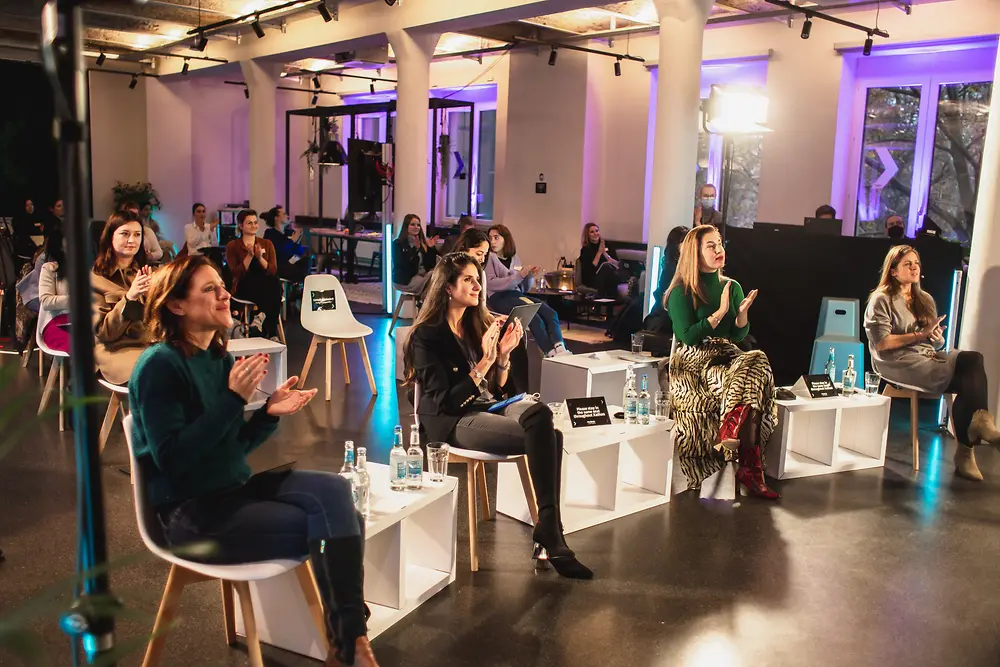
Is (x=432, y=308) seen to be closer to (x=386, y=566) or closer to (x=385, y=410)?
(x=386, y=566)

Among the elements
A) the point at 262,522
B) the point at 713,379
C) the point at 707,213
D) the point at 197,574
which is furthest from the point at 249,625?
the point at 707,213

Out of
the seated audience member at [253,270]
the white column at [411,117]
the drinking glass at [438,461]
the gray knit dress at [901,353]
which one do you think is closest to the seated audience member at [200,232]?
the white column at [411,117]

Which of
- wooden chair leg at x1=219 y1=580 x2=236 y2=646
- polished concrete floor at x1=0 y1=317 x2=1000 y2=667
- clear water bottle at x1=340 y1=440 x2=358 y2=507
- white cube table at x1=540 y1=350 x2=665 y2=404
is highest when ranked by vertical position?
clear water bottle at x1=340 y1=440 x2=358 y2=507

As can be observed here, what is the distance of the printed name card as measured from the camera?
4.16 metres

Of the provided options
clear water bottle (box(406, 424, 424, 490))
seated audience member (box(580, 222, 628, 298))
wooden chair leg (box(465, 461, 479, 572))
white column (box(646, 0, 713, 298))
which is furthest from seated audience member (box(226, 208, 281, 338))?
clear water bottle (box(406, 424, 424, 490))

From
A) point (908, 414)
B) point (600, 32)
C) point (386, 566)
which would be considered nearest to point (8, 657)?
point (386, 566)

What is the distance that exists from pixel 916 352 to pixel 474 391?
3046 mm

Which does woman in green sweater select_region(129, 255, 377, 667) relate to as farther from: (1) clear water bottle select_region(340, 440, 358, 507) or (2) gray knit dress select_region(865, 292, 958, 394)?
(2) gray knit dress select_region(865, 292, 958, 394)

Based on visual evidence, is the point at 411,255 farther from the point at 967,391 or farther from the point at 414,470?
the point at 414,470

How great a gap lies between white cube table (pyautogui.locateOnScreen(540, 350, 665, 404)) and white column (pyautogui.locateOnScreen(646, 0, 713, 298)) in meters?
2.21

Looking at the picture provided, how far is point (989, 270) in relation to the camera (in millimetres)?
5957

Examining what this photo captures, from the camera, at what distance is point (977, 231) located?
6070 millimetres

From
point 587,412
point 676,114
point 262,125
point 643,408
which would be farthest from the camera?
point 262,125

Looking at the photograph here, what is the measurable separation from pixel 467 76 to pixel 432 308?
1141cm
